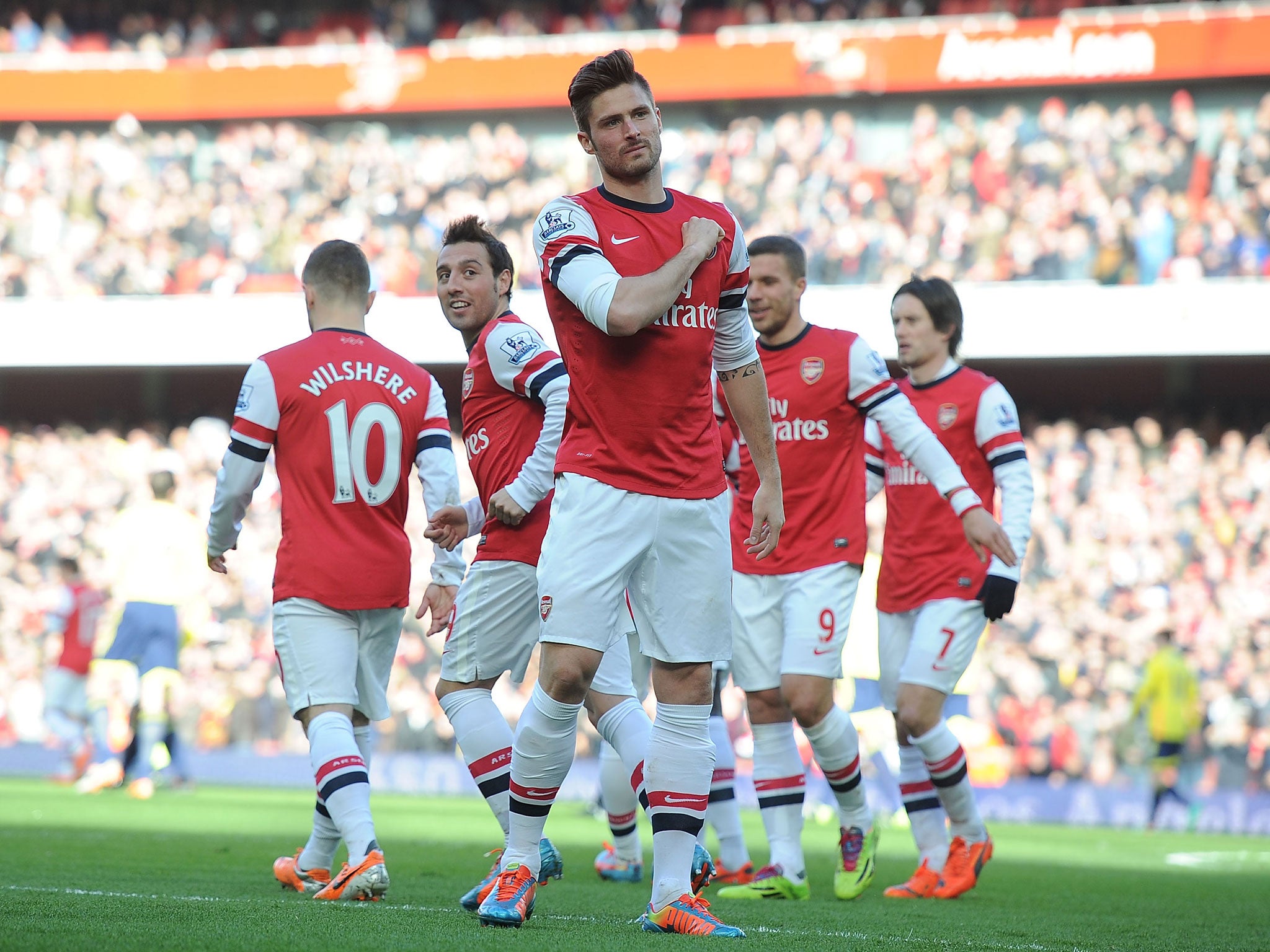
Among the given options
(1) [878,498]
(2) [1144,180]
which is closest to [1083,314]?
(2) [1144,180]

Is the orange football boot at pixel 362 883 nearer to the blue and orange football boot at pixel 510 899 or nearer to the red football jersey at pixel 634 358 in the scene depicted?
the blue and orange football boot at pixel 510 899

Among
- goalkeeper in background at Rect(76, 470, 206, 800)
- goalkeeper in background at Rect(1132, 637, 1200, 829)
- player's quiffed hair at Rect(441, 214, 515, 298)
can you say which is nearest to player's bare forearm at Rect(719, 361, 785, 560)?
player's quiffed hair at Rect(441, 214, 515, 298)

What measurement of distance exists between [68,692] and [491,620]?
387 inches

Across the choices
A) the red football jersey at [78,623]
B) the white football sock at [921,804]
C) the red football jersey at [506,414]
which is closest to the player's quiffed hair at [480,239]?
the red football jersey at [506,414]

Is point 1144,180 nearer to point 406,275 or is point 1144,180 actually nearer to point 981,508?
point 406,275

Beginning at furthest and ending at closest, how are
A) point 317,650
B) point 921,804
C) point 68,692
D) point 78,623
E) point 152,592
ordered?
point 78,623 → point 68,692 → point 152,592 → point 921,804 → point 317,650

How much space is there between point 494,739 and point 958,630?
217 cm

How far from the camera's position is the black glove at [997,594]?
581cm

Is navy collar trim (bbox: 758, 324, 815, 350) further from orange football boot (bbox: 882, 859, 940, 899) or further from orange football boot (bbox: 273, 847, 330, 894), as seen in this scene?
orange football boot (bbox: 273, 847, 330, 894)

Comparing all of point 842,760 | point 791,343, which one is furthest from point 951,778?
point 791,343

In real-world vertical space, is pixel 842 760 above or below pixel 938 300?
below

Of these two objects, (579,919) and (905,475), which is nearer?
(579,919)

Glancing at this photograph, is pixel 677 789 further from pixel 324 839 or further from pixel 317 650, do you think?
pixel 324 839

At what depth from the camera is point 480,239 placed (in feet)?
18.5
